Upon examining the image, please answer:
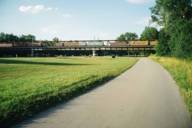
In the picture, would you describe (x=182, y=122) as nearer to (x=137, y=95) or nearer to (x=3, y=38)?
(x=137, y=95)

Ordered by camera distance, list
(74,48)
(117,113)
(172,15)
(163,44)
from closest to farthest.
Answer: (117,113) → (172,15) → (163,44) → (74,48)

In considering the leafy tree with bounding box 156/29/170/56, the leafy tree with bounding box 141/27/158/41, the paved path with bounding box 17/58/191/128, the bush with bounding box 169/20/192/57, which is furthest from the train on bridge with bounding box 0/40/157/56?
the paved path with bounding box 17/58/191/128

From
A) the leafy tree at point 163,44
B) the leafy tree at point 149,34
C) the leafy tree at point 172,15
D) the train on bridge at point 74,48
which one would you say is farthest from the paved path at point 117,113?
the leafy tree at point 149,34

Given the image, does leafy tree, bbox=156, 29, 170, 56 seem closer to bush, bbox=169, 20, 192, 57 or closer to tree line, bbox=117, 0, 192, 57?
tree line, bbox=117, 0, 192, 57

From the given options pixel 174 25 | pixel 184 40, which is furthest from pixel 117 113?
pixel 174 25

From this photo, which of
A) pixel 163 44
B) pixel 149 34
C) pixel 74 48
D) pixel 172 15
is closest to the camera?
pixel 172 15

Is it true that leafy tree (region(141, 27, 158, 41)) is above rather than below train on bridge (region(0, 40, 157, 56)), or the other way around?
above

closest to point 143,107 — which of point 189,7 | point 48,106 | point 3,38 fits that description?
point 48,106

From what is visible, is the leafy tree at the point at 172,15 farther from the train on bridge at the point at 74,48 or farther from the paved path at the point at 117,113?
the train on bridge at the point at 74,48

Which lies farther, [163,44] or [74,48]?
[74,48]

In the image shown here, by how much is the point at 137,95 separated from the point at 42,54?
5423 inches

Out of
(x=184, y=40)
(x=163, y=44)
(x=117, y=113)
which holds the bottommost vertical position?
(x=117, y=113)

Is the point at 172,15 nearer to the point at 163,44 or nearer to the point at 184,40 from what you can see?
the point at 163,44

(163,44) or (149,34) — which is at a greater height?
(149,34)
